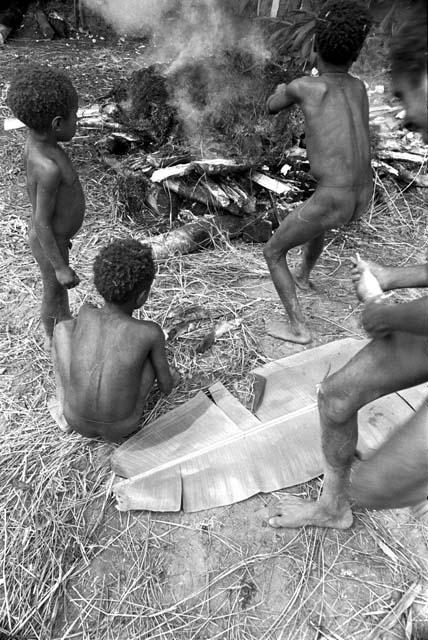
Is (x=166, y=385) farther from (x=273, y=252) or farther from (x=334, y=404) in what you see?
(x=273, y=252)

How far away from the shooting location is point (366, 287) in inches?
81.4

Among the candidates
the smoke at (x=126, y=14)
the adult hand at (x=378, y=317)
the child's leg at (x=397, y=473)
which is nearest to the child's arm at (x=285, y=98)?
the adult hand at (x=378, y=317)

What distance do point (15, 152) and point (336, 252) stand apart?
362cm

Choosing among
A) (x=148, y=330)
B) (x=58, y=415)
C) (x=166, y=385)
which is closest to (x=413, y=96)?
(x=148, y=330)

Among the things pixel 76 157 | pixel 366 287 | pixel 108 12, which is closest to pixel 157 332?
pixel 366 287

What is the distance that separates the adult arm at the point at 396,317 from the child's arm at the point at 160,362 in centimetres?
107

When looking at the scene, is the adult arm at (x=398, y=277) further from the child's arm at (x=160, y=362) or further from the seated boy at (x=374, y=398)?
the child's arm at (x=160, y=362)

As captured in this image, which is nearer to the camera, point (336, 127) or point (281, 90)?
point (336, 127)

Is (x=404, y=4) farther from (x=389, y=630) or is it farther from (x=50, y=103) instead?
(x=389, y=630)

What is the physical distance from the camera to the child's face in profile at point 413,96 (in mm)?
1517

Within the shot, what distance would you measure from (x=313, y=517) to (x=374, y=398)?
0.76m

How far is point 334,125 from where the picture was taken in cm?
314

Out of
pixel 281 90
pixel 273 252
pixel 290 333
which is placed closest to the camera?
pixel 281 90

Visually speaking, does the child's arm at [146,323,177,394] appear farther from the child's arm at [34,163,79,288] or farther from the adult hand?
the adult hand
